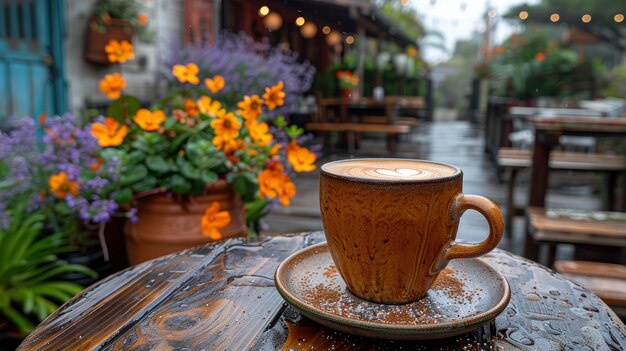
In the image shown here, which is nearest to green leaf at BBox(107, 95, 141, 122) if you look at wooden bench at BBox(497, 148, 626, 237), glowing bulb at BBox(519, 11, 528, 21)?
wooden bench at BBox(497, 148, 626, 237)

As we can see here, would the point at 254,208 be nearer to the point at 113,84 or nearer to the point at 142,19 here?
the point at 113,84

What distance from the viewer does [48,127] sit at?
1.79 metres

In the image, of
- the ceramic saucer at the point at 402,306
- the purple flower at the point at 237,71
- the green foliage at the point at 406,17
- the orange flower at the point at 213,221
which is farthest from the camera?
the green foliage at the point at 406,17

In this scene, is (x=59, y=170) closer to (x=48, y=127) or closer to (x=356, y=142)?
(x=48, y=127)

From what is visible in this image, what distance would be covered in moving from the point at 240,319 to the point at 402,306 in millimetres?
184

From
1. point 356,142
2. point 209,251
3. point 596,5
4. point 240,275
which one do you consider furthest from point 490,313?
point 596,5

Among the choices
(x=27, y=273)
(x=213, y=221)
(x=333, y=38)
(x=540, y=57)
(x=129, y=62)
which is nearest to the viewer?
(x=213, y=221)

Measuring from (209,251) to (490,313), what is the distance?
18.4 inches

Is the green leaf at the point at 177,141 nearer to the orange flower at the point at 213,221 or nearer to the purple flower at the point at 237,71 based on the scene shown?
the orange flower at the point at 213,221

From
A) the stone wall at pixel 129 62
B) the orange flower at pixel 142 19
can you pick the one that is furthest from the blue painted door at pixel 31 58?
the orange flower at pixel 142 19

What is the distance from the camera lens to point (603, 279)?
171cm

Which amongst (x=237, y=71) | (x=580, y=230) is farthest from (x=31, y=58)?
(x=580, y=230)

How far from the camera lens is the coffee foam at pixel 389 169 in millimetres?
554

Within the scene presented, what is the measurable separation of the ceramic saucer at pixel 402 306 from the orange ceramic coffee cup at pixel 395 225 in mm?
23
